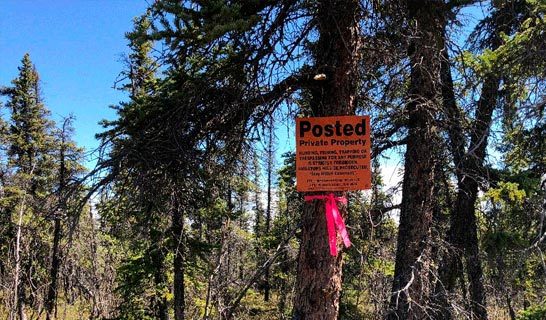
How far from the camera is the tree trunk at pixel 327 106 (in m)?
3.46

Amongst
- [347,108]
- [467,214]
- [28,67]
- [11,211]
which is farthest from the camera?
[28,67]

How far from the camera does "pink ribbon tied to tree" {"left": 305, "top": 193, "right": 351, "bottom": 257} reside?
134 inches

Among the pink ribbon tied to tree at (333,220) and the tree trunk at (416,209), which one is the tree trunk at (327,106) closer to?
the pink ribbon tied to tree at (333,220)

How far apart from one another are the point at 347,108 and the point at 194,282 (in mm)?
10729

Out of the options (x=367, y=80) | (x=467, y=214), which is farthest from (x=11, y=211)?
(x=367, y=80)

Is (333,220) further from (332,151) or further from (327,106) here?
(327,106)

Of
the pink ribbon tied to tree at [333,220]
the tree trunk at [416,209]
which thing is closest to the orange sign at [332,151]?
the pink ribbon tied to tree at [333,220]

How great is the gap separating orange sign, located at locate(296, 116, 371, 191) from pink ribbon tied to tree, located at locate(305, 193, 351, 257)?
0.35 ft

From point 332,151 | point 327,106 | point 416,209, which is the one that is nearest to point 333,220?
point 332,151

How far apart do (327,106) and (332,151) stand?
0.38m

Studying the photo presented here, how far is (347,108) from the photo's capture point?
144 inches

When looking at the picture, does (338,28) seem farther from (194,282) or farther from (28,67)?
(28,67)

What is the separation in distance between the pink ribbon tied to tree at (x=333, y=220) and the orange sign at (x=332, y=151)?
0.11m

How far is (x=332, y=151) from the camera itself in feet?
11.4
